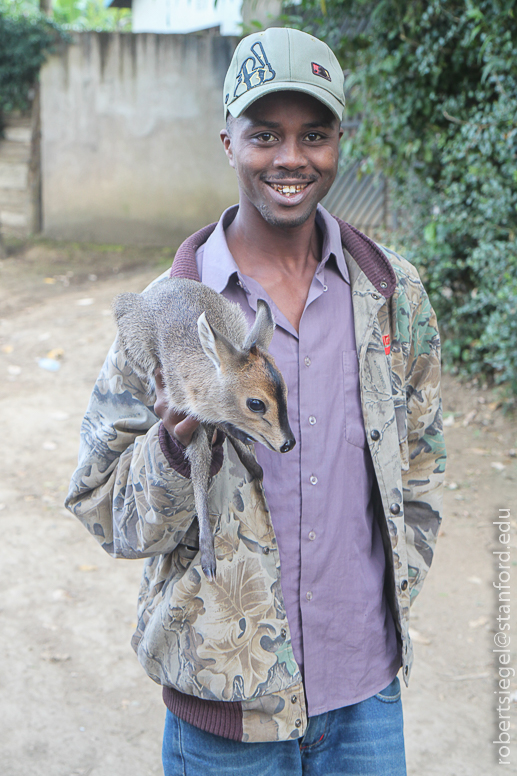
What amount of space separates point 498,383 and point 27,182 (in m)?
9.19

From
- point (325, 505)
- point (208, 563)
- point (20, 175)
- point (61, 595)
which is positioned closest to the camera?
point (208, 563)

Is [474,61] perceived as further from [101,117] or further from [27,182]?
[27,182]

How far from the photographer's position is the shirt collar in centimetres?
204

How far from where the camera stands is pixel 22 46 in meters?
11.7

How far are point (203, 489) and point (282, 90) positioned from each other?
107 centimetres

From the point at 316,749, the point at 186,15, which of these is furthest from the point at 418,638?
the point at 186,15

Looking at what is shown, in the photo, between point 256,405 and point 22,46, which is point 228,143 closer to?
point 256,405

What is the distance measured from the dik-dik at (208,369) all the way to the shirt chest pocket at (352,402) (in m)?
0.29

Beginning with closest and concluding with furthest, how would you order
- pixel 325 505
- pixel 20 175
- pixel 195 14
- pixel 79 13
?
pixel 325 505
pixel 20 175
pixel 195 14
pixel 79 13

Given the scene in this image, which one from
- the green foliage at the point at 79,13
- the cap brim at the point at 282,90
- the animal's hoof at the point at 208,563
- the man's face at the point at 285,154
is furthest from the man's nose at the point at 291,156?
the green foliage at the point at 79,13

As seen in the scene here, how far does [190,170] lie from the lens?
39.9 ft

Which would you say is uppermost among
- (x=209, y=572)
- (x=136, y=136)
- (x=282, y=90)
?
(x=282, y=90)

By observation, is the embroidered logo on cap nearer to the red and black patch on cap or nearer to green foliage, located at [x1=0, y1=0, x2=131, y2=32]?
the red and black patch on cap

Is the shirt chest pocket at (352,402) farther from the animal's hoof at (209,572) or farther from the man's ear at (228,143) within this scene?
the man's ear at (228,143)
